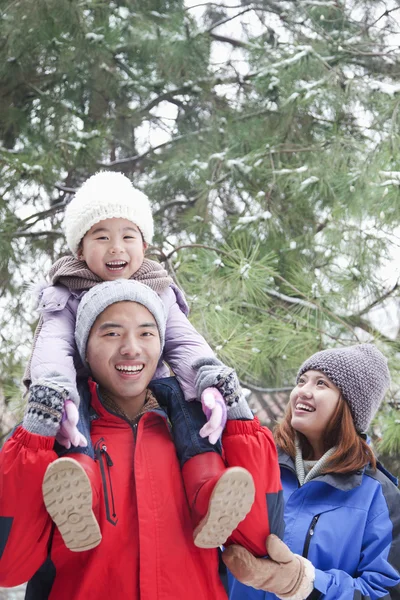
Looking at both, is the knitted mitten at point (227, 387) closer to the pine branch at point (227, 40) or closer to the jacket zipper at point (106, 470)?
the jacket zipper at point (106, 470)

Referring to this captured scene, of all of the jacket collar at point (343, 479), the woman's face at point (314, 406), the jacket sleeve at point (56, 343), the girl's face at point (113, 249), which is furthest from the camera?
the woman's face at point (314, 406)

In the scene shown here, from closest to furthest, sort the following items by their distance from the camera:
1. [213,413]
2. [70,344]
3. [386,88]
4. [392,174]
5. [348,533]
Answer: [213,413], [70,344], [348,533], [392,174], [386,88]

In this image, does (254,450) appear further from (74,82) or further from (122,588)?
(74,82)

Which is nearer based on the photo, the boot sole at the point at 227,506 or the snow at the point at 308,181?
the boot sole at the point at 227,506

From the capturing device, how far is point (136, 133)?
4438mm

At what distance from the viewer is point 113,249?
1.42m

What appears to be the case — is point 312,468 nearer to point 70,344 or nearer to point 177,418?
point 177,418

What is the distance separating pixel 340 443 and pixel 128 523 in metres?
0.66

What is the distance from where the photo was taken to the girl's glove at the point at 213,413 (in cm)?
122

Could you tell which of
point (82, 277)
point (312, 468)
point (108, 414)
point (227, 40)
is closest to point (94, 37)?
point (227, 40)

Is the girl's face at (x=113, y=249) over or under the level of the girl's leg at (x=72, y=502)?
over

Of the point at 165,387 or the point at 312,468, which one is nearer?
the point at 165,387

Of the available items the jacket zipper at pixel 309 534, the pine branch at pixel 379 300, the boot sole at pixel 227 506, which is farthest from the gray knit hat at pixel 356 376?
the pine branch at pixel 379 300

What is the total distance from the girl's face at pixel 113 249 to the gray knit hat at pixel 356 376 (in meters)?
0.59
